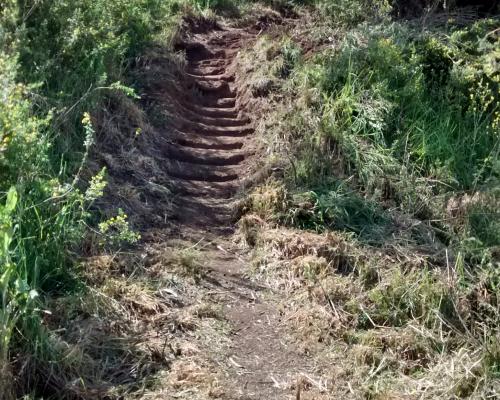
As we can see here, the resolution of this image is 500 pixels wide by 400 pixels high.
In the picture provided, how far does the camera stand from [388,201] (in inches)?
293

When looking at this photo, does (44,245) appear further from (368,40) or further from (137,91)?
(368,40)

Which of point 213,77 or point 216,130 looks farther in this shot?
point 213,77

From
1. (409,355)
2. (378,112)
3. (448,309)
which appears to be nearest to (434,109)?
(378,112)

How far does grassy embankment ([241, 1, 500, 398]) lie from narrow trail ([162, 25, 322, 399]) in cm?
25

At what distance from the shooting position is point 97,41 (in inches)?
309

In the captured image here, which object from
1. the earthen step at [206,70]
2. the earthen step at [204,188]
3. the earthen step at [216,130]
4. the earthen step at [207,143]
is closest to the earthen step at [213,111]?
the earthen step at [216,130]

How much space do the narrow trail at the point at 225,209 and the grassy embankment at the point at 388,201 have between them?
0.25 meters

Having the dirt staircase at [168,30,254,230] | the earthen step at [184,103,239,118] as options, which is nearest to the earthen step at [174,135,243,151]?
the dirt staircase at [168,30,254,230]

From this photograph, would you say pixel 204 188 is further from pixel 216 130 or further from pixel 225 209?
pixel 216 130

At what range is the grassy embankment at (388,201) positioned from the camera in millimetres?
5598

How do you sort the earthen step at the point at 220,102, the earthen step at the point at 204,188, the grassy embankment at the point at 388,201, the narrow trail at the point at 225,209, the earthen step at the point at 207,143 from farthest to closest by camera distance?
1. the earthen step at the point at 220,102
2. the earthen step at the point at 207,143
3. the earthen step at the point at 204,188
4. the grassy embankment at the point at 388,201
5. the narrow trail at the point at 225,209

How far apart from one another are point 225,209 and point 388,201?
60.8 inches

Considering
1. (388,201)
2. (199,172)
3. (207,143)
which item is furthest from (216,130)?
(388,201)

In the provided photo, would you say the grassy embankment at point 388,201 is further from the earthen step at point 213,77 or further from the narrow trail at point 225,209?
the earthen step at point 213,77
